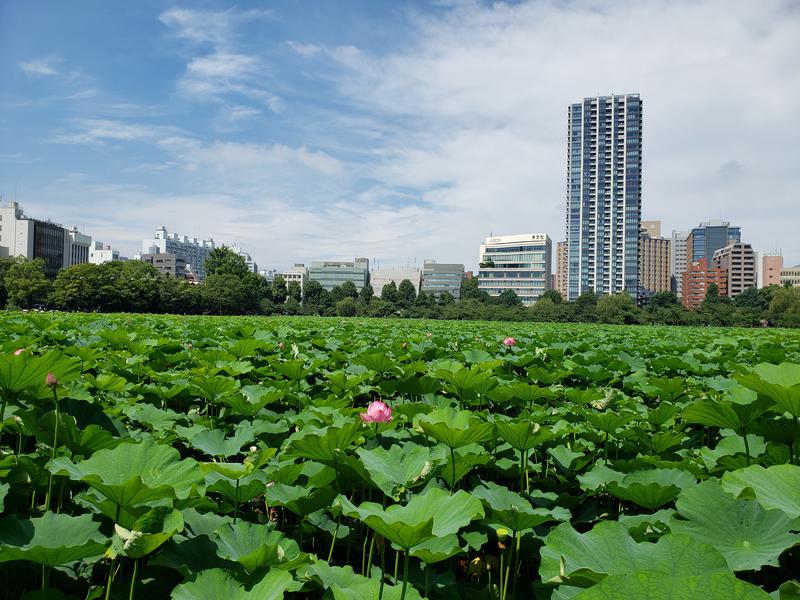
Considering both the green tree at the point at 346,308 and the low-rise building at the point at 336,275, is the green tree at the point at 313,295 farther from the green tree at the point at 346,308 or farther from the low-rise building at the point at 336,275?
the low-rise building at the point at 336,275

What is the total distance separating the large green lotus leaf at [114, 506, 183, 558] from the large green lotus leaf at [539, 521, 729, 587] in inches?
23.9

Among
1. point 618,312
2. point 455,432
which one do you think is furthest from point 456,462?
point 618,312

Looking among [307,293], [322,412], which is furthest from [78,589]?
[307,293]

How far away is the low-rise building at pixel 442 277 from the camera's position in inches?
4341

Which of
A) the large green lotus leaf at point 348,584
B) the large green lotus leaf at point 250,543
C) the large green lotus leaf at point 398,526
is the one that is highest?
the large green lotus leaf at point 398,526

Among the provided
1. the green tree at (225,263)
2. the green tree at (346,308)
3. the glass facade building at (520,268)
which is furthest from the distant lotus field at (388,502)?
the glass facade building at (520,268)

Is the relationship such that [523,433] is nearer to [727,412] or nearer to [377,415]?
[377,415]

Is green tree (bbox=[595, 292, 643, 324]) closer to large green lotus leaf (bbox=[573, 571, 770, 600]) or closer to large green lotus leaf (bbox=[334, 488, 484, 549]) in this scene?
large green lotus leaf (bbox=[334, 488, 484, 549])

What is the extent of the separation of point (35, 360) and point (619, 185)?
324 feet

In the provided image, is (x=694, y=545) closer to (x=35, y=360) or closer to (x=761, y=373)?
(x=761, y=373)

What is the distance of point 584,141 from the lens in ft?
307

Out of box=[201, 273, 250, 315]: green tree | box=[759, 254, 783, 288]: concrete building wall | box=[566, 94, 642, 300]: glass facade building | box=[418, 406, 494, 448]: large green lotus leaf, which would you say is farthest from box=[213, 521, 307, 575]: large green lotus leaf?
box=[759, 254, 783, 288]: concrete building wall

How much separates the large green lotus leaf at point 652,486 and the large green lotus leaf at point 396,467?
481mm

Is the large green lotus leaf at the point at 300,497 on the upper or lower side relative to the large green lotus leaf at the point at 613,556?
lower
